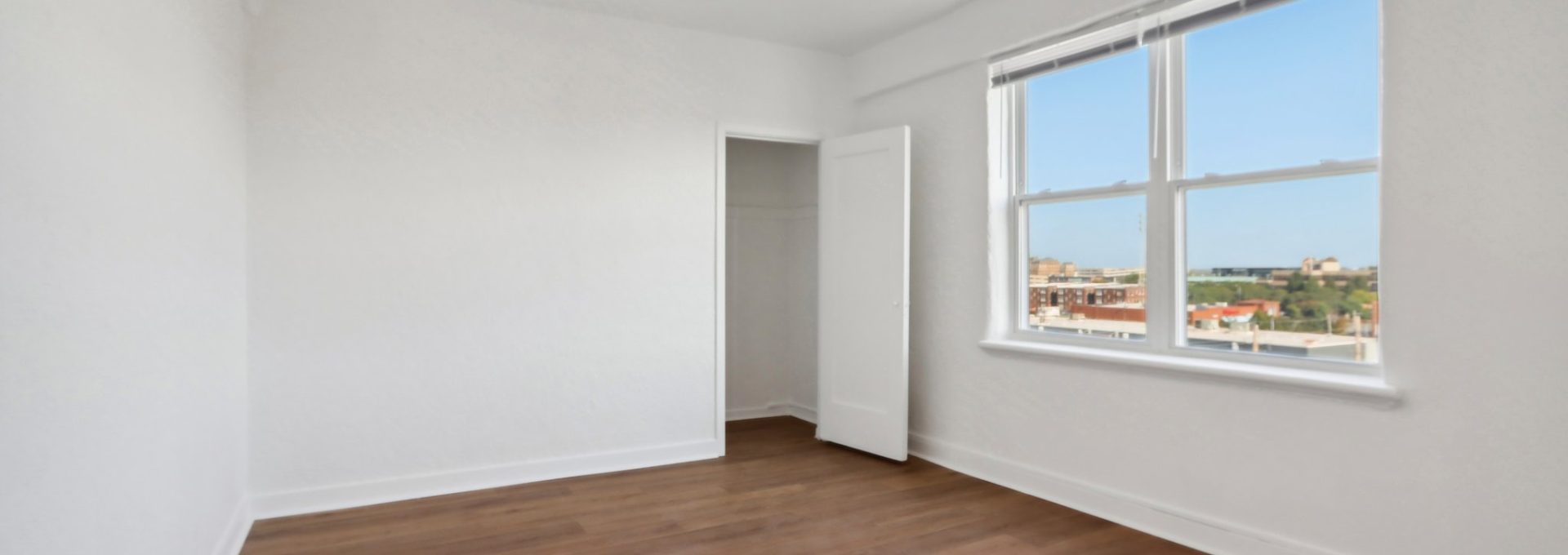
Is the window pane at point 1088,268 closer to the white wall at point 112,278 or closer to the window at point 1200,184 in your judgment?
the window at point 1200,184

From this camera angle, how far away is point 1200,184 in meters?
3.31

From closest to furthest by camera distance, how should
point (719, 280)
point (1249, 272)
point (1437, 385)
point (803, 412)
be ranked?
point (1437, 385) → point (1249, 272) → point (719, 280) → point (803, 412)

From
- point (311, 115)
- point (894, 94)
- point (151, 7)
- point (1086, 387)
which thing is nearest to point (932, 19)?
point (894, 94)

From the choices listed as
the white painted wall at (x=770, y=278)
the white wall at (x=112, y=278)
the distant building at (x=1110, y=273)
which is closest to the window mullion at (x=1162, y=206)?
the distant building at (x=1110, y=273)

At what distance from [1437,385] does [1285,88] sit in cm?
122

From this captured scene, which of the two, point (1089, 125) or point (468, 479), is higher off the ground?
point (1089, 125)

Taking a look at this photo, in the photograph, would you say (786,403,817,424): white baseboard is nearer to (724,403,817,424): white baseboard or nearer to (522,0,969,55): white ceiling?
(724,403,817,424): white baseboard

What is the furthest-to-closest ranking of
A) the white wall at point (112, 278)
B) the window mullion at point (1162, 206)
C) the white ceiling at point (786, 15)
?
the white ceiling at point (786, 15) → the window mullion at point (1162, 206) → the white wall at point (112, 278)

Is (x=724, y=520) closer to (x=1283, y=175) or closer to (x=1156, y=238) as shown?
(x=1156, y=238)

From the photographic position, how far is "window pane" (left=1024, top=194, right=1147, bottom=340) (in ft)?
12.0

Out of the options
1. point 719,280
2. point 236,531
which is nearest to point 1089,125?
point 719,280

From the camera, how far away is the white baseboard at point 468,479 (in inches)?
143

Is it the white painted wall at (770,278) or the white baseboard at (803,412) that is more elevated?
the white painted wall at (770,278)

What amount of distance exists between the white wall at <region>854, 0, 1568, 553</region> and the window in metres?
0.17
